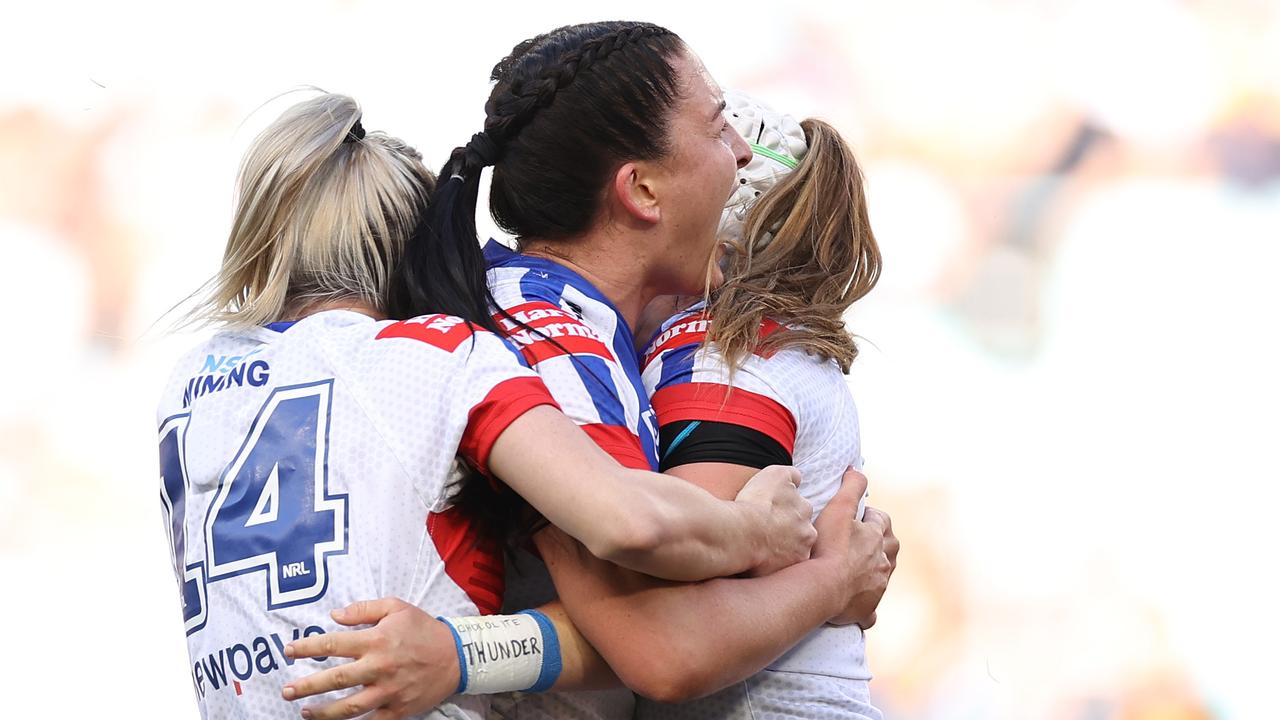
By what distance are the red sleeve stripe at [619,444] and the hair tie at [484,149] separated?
1.47ft

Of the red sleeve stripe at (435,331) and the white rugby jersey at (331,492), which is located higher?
the red sleeve stripe at (435,331)

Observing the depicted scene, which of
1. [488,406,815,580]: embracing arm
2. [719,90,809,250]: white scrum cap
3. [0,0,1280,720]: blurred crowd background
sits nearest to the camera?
[488,406,815,580]: embracing arm

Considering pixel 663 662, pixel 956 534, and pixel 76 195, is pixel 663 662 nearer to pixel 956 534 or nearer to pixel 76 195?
pixel 956 534

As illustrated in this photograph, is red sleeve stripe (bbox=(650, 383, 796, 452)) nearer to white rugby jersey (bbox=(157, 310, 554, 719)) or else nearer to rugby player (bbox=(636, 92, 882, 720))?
rugby player (bbox=(636, 92, 882, 720))

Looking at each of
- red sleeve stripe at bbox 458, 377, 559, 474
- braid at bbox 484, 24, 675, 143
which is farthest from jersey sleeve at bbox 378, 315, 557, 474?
braid at bbox 484, 24, 675, 143

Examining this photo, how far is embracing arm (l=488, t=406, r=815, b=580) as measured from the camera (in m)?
1.41

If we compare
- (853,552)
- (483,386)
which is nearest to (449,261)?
(483,386)

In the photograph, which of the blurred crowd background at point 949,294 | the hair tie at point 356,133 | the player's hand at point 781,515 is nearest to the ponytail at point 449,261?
the hair tie at point 356,133

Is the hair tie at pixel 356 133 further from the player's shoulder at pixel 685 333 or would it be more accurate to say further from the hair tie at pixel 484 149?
the player's shoulder at pixel 685 333

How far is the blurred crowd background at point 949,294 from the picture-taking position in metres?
3.41

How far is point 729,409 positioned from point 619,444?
0.64 feet

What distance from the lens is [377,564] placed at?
4.89 feet

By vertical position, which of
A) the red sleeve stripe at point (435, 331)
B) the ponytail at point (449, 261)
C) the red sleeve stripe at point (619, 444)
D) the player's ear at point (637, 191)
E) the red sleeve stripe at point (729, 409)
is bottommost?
the red sleeve stripe at point (619, 444)

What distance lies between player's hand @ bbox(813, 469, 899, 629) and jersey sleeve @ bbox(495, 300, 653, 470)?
0.93ft
